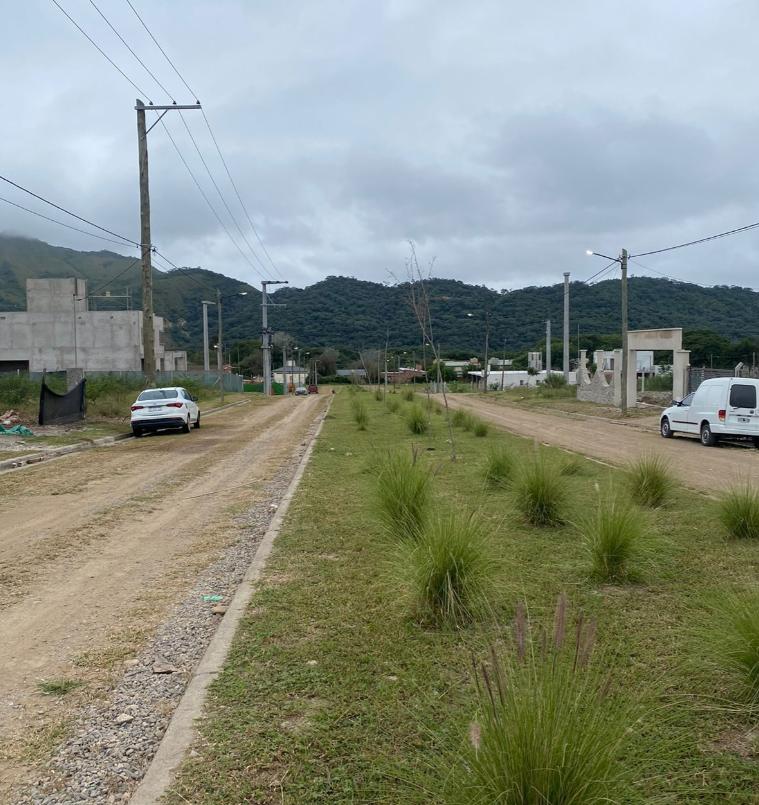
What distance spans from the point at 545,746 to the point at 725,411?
1948cm

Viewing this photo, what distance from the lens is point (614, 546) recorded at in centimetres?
624

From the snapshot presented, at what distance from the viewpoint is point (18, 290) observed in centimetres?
9569

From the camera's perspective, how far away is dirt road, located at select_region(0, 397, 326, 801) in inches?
176

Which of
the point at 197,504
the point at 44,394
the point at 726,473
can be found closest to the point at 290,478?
the point at 197,504

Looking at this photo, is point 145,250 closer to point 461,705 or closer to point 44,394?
point 44,394

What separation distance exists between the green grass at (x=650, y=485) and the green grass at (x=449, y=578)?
472 centimetres

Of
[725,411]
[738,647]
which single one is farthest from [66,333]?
[738,647]

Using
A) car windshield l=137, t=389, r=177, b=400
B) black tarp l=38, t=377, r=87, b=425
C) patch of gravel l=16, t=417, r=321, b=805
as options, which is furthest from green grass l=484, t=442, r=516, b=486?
black tarp l=38, t=377, r=87, b=425

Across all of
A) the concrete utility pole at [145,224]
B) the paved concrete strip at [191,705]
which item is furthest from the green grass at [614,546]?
the concrete utility pole at [145,224]

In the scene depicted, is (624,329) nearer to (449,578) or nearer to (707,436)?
(707,436)

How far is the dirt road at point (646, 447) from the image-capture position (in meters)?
13.3

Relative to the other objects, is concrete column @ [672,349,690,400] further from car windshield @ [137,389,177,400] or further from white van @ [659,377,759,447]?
car windshield @ [137,389,177,400]

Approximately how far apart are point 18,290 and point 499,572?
102 metres

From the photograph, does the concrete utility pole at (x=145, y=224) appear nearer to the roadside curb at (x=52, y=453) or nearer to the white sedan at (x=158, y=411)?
the white sedan at (x=158, y=411)
